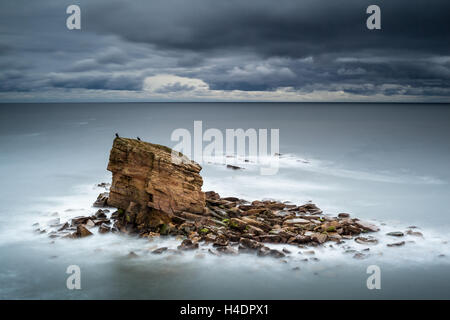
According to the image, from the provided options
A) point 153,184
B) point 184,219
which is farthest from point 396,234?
point 153,184

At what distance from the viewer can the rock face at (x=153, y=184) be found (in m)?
17.9

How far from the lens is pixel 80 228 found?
17.2m

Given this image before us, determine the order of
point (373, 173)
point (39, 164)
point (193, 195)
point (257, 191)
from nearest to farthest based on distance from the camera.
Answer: point (193, 195) → point (257, 191) → point (373, 173) → point (39, 164)

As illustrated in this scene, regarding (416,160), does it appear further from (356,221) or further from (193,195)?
(193,195)

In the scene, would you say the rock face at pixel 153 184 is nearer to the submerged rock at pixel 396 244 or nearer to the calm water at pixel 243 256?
the calm water at pixel 243 256

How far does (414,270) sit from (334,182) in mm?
15023

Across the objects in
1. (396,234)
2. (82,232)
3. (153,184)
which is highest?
(153,184)

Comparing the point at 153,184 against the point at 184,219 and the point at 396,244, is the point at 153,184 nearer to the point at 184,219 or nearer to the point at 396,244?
the point at 184,219

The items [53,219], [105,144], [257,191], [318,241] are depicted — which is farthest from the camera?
[105,144]

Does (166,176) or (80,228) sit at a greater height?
(166,176)

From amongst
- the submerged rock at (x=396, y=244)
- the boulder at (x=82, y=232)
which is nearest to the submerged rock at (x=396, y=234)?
the submerged rock at (x=396, y=244)

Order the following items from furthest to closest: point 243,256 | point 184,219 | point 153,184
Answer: point 153,184, point 184,219, point 243,256

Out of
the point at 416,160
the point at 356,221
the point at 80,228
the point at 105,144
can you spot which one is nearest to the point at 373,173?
the point at 416,160

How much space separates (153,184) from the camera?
17938 millimetres
